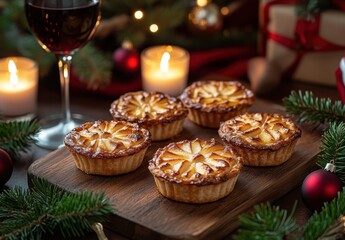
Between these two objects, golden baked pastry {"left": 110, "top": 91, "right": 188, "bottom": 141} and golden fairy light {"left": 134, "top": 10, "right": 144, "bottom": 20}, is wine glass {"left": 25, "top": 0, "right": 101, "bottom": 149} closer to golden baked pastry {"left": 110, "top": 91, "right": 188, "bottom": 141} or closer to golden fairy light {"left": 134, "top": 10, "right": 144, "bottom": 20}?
golden baked pastry {"left": 110, "top": 91, "right": 188, "bottom": 141}

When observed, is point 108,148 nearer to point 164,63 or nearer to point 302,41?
point 164,63

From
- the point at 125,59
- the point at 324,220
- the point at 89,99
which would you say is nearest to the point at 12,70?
the point at 89,99

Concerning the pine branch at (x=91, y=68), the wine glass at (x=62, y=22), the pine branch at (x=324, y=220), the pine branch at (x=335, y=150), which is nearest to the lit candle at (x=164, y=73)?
the pine branch at (x=91, y=68)

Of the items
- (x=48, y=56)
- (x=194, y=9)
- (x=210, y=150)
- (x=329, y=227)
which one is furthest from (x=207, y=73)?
(x=329, y=227)

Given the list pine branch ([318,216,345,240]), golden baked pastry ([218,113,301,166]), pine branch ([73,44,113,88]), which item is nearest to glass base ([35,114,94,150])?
pine branch ([73,44,113,88])

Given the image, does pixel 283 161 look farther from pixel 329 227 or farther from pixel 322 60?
pixel 322 60

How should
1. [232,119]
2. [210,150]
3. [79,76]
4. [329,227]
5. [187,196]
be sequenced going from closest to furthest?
1. [329,227]
2. [187,196]
3. [210,150]
4. [232,119]
5. [79,76]
